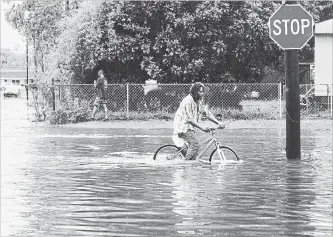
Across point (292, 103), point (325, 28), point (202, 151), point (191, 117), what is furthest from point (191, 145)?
point (325, 28)

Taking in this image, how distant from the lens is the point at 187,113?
16.3m

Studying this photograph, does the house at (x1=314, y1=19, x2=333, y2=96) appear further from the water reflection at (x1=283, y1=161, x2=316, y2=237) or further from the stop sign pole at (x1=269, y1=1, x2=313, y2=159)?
the water reflection at (x1=283, y1=161, x2=316, y2=237)

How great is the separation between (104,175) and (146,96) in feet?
58.0

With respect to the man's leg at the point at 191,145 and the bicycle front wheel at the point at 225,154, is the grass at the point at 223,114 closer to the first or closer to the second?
the bicycle front wheel at the point at 225,154

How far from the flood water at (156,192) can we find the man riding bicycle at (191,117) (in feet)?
1.27

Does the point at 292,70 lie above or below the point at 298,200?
above

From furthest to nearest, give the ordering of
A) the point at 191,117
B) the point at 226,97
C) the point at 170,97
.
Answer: the point at 170,97
the point at 226,97
the point at 191,117

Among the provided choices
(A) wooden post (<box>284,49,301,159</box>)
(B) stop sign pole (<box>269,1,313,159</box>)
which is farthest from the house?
(A) wooden post (<box>284,49,301,159</box>)

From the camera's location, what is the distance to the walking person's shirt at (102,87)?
31.2 metres

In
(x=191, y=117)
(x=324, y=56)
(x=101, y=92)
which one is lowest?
(x=191, y=117)

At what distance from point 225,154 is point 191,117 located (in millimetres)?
981

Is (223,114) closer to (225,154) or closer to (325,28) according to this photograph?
(325,28)

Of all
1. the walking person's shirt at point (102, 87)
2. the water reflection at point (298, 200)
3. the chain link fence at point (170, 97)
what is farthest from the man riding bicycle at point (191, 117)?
the chain link fence at point (170, 97)

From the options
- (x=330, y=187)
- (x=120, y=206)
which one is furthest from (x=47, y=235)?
(x=330, y=187)
